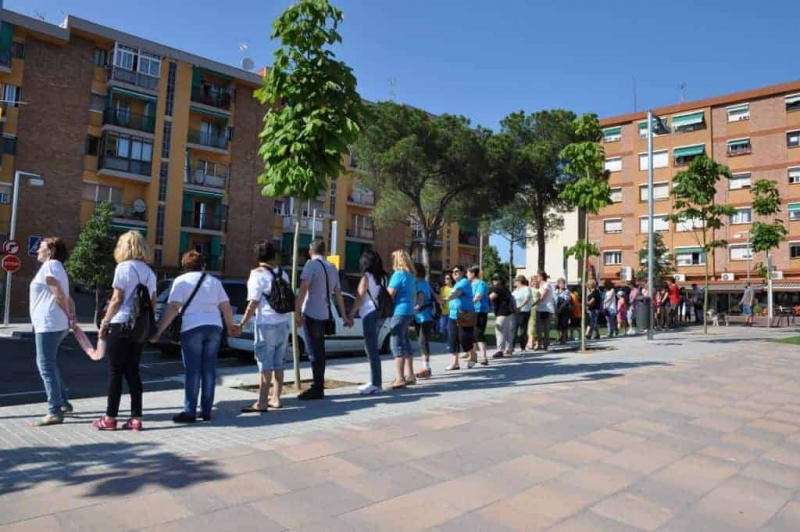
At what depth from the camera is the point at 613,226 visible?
50.3 meters

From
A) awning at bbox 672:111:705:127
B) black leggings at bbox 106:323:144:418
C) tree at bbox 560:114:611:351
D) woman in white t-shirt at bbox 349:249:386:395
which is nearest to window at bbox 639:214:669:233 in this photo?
awning at bbox 672:111:705:127

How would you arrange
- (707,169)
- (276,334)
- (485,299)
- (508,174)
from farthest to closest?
1. (508,174)
2. (707,169)
3. (485,299)
4. (276,334)

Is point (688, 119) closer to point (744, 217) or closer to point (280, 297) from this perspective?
point (744, 217)

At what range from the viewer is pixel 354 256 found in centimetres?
4494

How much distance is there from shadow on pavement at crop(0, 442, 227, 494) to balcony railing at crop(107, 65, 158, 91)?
32.6m

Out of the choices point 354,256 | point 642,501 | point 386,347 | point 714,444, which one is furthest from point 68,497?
point 354,256

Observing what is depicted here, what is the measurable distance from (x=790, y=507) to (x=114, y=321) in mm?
5222

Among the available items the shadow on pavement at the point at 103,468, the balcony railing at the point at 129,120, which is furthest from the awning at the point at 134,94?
the shadow on pavement at the point at 103,468

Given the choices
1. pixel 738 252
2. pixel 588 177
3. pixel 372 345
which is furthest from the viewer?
pixel 738 252

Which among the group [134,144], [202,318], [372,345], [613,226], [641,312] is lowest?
[372,345]

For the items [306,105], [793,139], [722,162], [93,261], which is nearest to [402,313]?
[306,105]

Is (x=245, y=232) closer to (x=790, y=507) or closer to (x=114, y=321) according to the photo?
(x=114, y=321)

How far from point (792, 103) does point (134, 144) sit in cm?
4253

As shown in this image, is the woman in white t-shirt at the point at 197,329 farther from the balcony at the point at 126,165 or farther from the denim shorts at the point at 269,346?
the balcony at the point at 126,165
